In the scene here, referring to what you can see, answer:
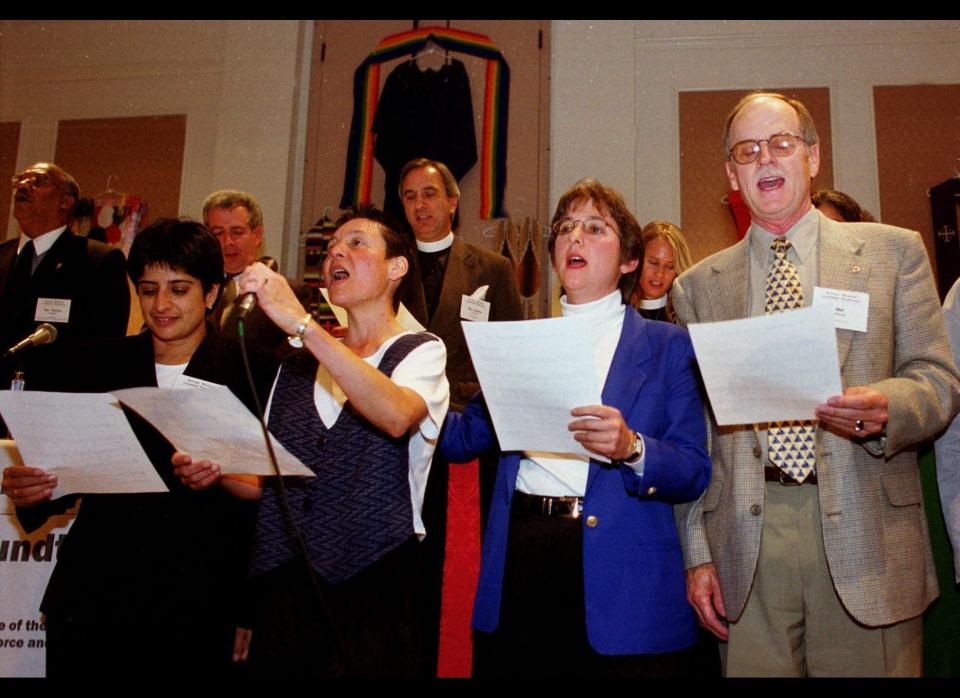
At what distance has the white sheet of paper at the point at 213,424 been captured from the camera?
1.79m

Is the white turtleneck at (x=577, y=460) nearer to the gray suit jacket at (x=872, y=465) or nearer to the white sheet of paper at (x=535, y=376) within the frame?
the white sheet of paper at (x=535, y=376)

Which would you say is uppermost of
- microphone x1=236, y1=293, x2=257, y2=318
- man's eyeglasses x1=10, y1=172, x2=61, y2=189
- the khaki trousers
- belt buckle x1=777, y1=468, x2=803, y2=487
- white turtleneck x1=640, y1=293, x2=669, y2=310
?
man's eyeglasses x1=10, y1=172, x2=61, y2=189

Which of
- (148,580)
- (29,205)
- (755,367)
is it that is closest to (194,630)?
(148,580)

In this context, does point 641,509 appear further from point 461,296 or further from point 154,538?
point 461,296

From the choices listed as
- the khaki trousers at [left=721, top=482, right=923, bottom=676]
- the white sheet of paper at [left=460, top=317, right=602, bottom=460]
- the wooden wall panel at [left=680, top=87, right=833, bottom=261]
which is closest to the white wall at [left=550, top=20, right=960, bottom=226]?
the wooden wall panel at [left=680, top=87, right=833, bottom=261]

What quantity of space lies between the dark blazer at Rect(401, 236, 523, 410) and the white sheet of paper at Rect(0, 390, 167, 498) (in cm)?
140

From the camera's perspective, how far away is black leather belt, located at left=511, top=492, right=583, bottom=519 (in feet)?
6.07

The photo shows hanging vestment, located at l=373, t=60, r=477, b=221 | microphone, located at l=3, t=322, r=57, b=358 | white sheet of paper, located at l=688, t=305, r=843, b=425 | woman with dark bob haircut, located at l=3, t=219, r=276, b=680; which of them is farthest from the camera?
hanging vestment, located at l=373, t=60, r=477, b=221

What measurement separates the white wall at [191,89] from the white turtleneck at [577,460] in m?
4.10

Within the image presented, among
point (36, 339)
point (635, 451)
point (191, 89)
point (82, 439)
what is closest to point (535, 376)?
Result: point (635, 451)

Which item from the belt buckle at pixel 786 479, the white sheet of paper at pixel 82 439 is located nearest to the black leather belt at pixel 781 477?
the belt buckle at pixel 786 479

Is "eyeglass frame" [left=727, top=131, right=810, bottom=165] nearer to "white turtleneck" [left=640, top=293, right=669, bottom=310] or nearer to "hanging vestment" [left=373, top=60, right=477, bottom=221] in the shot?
"white turtleneck" [left=640, top=293, right=669, bottom=310]

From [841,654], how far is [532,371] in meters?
0.94

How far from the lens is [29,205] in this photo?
3.78m
